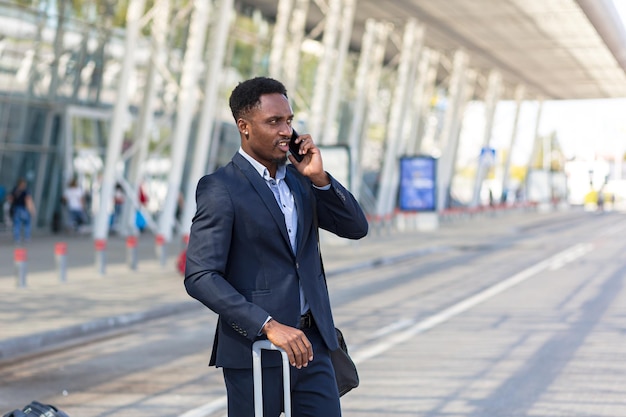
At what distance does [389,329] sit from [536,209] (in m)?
62.8

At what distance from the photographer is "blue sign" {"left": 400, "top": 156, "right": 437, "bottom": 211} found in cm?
3547

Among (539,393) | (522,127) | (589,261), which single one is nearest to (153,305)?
(539,393)

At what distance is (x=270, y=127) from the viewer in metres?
3.88

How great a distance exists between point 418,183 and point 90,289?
20.5 m

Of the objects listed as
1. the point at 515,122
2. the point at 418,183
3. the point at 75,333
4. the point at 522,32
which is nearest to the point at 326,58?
the point at 418,183

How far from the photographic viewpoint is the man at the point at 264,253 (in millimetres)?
3818

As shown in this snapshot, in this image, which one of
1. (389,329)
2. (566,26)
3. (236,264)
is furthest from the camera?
(566,26)

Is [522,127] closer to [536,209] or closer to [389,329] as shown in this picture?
[536,209]

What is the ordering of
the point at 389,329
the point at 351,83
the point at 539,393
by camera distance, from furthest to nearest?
the point at 351,83 → the point at 389,329 → the point at 539,393

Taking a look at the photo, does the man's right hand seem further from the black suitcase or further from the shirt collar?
the black suitcase

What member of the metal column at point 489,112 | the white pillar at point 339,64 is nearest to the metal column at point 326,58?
the white pillar at point 339,64

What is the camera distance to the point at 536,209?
74000 millimetres

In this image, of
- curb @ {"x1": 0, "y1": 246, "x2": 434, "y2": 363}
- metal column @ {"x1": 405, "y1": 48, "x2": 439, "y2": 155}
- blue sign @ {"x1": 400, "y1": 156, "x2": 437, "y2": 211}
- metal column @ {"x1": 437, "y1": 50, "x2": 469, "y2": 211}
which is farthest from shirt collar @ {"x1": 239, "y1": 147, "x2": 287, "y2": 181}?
metal column @ {"x1": 405, "y1": 48, "x2": 439, "y2": 155}

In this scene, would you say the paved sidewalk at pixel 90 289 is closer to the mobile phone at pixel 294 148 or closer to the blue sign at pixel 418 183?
the blue sign at pixel 418 183
